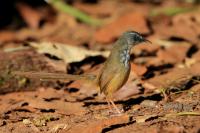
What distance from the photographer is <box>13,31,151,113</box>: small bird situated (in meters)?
6.58

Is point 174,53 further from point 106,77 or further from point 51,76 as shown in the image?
point 51,76

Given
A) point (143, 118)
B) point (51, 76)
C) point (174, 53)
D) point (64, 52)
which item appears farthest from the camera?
point (174, 53)

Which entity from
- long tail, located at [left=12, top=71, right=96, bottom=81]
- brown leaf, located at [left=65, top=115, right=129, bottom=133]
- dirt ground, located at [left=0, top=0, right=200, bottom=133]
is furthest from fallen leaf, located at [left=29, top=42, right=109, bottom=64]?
brown leaf, located at [left=65, top=115, right=129, bottom=133]

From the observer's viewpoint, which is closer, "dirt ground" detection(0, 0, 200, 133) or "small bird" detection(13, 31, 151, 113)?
"dirt ground" detection(0, 0, 200, 133)

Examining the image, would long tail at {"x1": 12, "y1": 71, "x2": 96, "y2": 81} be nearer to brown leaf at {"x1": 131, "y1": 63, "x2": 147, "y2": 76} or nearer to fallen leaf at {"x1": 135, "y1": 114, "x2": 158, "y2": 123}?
brown leaf at {"x1": 131, "y1": 63, "x2": 147, "y2": 76}

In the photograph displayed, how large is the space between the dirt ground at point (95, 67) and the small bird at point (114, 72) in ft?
0.76

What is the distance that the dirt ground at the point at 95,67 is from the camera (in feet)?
19.4

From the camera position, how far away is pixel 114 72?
6.64 m

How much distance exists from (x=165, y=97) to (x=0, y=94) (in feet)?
7.60

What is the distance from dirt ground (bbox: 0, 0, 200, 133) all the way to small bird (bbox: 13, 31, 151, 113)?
9.1 inches

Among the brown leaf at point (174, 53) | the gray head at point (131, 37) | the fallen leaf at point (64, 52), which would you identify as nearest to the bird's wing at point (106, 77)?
the gray head at point (131, 37)

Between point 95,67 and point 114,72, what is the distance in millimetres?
1569

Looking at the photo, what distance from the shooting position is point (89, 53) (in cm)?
834

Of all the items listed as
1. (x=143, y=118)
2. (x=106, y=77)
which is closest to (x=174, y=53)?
(x=106, y=77)
